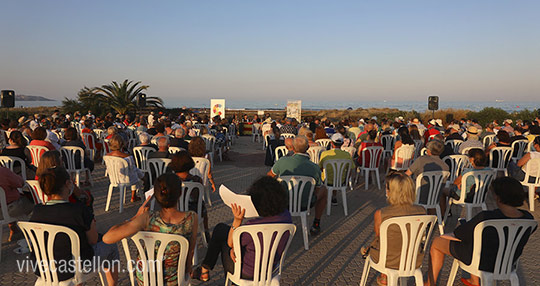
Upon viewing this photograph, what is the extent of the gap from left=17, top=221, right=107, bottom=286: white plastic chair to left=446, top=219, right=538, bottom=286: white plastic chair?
3.04 meters

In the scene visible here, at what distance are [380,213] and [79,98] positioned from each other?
2293 cm

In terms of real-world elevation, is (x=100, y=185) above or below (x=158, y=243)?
below

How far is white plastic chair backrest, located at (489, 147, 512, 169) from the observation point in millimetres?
7105

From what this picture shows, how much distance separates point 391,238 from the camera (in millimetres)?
2898

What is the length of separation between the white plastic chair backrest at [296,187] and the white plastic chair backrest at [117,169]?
2.65 metres

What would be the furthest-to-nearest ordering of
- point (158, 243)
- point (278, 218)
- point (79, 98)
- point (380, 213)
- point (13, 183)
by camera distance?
point (79, 98) < point (13, 183) < point (380, 213) < point (278, 218) < point (158, 243)

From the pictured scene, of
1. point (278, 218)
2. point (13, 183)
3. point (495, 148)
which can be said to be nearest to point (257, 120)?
point (495, 148)

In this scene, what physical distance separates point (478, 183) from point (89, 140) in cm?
874

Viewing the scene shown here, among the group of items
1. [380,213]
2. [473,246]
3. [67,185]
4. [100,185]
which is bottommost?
[100,185]

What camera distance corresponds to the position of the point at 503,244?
275cm

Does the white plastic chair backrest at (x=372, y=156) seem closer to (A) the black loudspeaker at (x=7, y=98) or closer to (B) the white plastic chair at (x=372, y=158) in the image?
(B) the white plastic chair at (x=372, y=158)

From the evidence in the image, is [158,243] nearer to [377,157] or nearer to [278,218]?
[278,218]

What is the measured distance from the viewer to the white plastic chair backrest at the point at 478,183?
4.70 metres

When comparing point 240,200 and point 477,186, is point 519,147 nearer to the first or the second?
point 477,186
